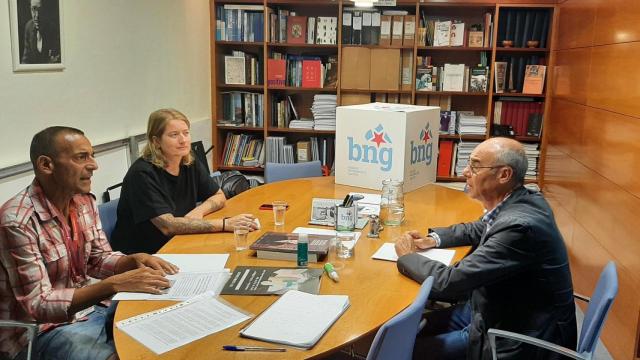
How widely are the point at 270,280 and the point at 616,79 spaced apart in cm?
230

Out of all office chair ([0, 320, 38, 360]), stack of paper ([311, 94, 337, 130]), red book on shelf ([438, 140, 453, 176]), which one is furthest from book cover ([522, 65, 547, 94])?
office chair ([0, 320, 38, 360])

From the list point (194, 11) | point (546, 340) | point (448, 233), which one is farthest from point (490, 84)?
point (546, 340)

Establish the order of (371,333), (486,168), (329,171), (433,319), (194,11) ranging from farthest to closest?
(329,171)
(194,11)
(433,319)
(486,168)
(371,333)

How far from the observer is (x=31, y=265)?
179cm

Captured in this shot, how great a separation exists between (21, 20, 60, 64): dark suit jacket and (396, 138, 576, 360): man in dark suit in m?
2.00

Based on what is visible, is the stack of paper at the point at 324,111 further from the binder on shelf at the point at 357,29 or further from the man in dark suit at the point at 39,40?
the man in dark suit at the point at 39,40

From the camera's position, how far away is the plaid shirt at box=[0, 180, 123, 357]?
1788 millimetres

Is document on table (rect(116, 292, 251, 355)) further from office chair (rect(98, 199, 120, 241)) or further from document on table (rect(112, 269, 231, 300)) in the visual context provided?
office chair (rect(98, 199, 120, 241))

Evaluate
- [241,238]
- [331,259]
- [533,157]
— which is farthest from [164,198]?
[533,157]

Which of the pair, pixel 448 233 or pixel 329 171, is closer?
pixel 448 233

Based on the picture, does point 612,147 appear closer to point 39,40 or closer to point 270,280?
point 270,280

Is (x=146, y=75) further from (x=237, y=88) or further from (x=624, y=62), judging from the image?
(x=624, y=62)

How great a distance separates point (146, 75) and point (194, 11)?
110cm

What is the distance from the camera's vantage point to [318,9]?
17.7 feet
